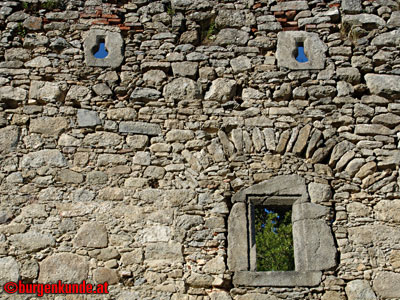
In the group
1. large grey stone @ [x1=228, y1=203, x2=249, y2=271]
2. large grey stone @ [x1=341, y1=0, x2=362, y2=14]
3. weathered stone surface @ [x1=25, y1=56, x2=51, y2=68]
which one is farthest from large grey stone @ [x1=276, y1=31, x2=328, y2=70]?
weathered stone surface @ [x1=25, y1=56, x2=51, y2=68]

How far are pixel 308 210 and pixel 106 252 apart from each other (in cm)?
182

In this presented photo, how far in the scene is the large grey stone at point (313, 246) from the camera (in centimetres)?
421

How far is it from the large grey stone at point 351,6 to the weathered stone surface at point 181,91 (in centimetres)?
182

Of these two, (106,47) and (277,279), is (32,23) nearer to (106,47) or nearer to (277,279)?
(106,47)

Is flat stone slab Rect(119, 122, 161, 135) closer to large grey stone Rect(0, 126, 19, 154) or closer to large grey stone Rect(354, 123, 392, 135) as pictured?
large grey stone Rect(0, 126, 19, 154)

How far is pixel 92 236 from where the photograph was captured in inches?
167

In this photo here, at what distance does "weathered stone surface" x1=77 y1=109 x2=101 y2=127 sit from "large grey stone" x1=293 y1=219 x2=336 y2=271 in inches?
83.3

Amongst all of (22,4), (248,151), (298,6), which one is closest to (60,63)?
(22,4)

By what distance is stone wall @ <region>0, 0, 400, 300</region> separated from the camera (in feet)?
13.7

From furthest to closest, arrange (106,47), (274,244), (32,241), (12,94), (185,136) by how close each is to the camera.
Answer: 1. (274,244)
2. (106,47)
3. (12,94)
4. (185,136)
5. (32,241)

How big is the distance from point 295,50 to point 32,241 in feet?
10.3

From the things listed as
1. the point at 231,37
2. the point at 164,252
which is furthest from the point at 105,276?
the point at 231,37

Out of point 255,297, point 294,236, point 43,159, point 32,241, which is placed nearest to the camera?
point 255,297

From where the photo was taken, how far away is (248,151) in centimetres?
458
